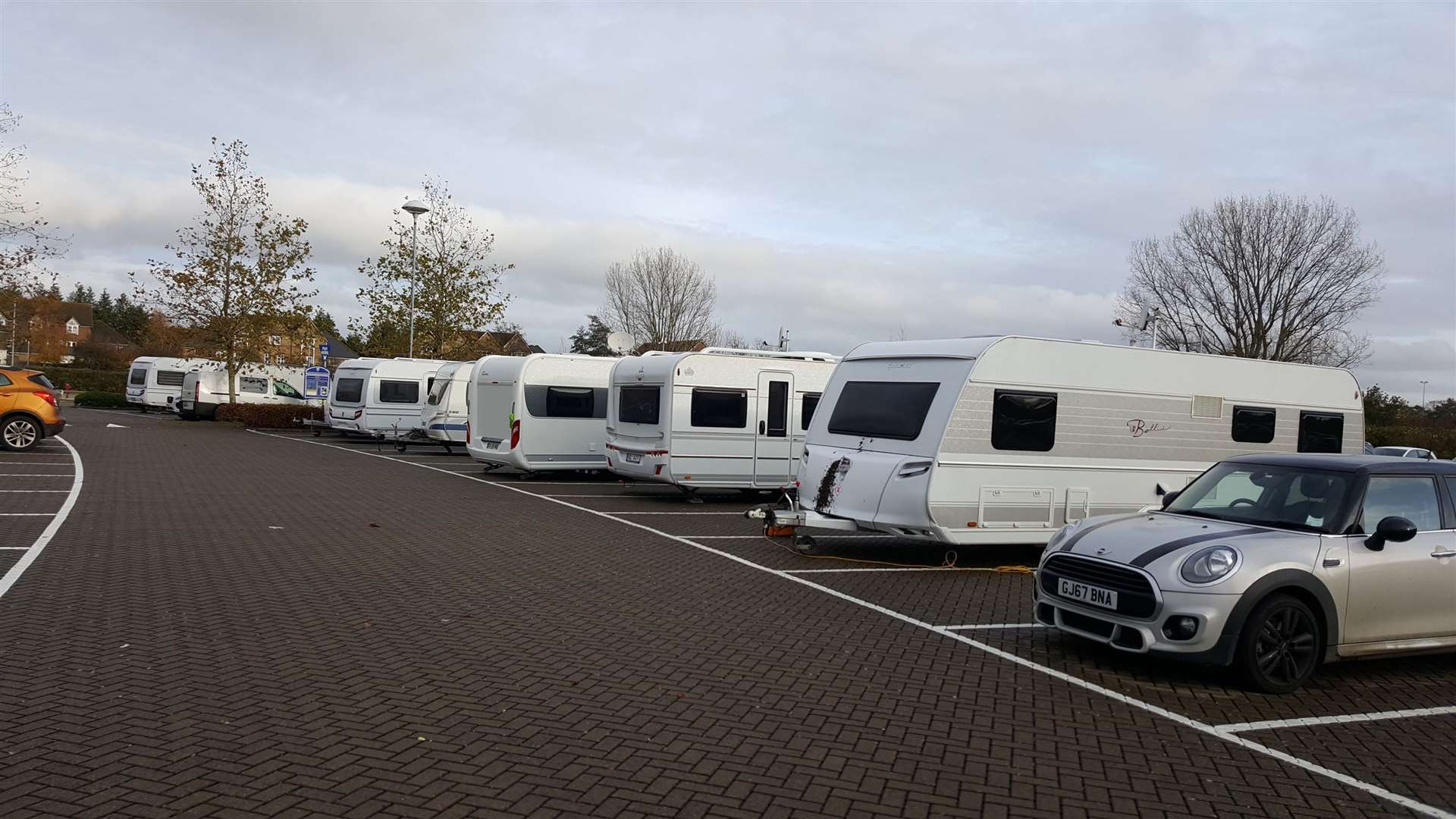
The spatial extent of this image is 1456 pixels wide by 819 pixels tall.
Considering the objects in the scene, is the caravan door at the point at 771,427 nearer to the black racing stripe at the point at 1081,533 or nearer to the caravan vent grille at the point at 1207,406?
the caravan vent grille at the point at 1207,406

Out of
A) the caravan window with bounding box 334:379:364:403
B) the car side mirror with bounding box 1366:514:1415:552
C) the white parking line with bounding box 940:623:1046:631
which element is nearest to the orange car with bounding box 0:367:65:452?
the caravan window with bounding box 334:379:364:403

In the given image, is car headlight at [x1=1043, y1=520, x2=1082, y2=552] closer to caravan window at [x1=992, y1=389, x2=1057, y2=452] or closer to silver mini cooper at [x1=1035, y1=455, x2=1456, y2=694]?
silver mini cooper at [x1=1035, y1=455, x2=1456, y2=694]

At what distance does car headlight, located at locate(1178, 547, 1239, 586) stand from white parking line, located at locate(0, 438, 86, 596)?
8.71 metres

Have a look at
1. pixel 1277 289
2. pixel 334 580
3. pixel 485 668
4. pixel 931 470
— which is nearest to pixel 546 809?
pixel 485 668

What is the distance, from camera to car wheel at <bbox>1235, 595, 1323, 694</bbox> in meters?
6.33

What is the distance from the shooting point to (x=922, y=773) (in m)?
4.82

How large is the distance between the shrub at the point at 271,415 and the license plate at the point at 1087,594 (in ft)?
109

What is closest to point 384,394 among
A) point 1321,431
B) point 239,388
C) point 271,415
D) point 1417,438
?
point 271,415

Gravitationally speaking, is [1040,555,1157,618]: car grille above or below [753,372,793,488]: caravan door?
below

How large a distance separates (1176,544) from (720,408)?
10493mm

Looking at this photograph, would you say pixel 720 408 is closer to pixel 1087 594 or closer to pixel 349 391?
pixel 1087 594

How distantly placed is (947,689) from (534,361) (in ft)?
48.3

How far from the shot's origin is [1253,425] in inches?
507

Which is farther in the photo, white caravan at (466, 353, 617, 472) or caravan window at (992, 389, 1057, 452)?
white caravan at (466, 353, 617, 472)
